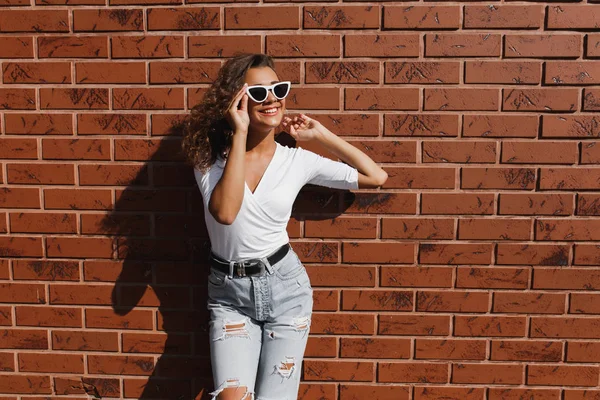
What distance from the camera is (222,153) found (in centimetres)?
220

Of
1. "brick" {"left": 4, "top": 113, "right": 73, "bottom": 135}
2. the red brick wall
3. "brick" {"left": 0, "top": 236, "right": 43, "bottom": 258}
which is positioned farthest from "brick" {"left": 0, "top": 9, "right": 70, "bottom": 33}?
"brick" {"left": 0, "top": 236, "right": 43, "bottom": 258}

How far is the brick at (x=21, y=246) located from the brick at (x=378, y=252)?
58.6 inches

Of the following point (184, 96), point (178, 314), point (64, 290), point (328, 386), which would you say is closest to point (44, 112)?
point (184, 96)

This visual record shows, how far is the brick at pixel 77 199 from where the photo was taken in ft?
8.28

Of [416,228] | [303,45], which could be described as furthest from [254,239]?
[303,45]

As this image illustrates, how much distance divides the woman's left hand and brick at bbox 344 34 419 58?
0.38 m

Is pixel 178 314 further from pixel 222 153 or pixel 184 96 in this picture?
pixel 184 96

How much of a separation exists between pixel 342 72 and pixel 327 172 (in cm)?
48

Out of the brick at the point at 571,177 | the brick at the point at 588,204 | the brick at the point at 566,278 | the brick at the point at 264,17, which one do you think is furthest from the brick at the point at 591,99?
the brick at the point at 264,17

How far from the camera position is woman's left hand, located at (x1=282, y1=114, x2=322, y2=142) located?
232 cm

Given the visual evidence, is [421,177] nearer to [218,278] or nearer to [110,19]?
[218,278]

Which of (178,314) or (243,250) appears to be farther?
(178,314)

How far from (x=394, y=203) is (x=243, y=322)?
89cm

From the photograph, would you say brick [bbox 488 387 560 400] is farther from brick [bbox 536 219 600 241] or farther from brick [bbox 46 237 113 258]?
brick [bbox 46 237 113 258]
